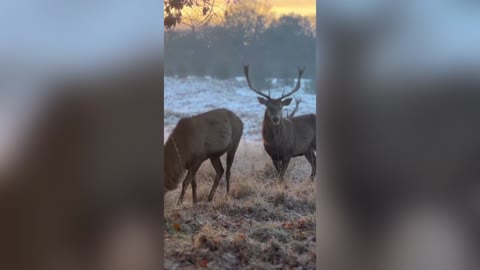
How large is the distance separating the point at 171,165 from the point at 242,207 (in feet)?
1.26

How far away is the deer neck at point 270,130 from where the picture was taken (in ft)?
8.41

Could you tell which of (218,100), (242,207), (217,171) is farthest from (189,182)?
(218,100)

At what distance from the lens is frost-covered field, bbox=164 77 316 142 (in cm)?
252

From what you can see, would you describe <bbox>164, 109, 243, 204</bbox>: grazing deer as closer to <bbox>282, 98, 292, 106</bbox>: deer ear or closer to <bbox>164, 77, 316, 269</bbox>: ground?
<bbox>164, 77, 316, 269</bbox>: ground

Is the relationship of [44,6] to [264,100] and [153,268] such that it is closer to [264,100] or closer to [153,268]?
[264,100]

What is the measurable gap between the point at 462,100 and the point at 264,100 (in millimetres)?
917

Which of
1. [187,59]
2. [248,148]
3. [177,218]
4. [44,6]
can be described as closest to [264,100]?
[248,148]

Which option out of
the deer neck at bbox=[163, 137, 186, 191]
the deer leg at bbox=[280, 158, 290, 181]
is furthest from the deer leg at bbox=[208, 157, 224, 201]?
the deer leg at bbox=[280, 158, 290, 181]

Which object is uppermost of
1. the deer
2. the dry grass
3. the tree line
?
the tree line

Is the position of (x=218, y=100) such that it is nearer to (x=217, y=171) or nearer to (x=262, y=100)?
(x=262, y=100)

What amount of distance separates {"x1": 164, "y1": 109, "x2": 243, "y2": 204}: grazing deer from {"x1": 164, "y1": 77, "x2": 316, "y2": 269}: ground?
Result: 0.08ft

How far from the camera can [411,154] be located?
2.55 meters

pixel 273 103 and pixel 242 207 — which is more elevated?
pixel 273 103

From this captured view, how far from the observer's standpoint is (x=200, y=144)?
2594 mm
